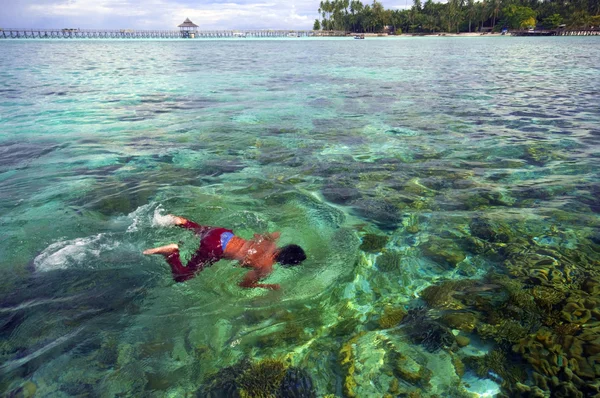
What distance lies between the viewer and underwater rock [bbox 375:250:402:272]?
529 cm

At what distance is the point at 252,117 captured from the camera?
14.4 meters

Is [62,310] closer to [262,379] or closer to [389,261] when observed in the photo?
[262,379]

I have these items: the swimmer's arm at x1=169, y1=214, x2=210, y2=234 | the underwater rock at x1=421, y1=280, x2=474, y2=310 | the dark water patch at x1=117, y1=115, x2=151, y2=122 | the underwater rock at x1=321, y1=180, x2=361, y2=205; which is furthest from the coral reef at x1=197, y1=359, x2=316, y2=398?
the dark water patch at x1=117, y1=115, x2=151, y2=122

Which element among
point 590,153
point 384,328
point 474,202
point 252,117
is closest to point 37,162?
point 252,117

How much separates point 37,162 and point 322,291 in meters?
8.88

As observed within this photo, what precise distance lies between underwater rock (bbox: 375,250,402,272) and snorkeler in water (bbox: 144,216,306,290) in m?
1.16

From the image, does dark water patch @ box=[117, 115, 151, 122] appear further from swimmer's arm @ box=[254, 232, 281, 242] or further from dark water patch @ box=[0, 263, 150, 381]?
swimmer's arm @ box=[254, 232, 281, 242]

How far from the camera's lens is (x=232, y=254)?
5.41 metres

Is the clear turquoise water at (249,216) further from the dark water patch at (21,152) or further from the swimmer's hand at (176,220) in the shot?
the swimmer's hand at (176,220)

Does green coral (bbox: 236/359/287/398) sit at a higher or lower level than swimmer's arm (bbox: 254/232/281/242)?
lower

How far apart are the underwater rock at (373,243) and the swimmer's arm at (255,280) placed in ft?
5.40

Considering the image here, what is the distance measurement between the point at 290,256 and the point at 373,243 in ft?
4.78

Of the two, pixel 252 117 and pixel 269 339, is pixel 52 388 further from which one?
pixel 252 117

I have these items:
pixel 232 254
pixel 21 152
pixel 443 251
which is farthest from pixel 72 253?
pixel 21 152
